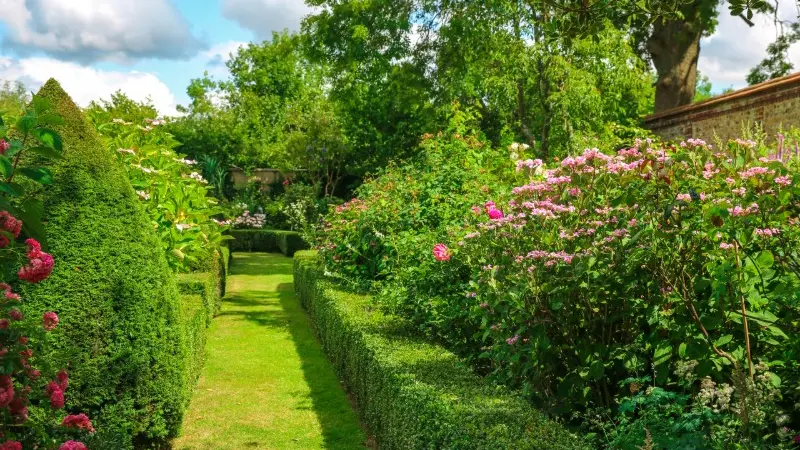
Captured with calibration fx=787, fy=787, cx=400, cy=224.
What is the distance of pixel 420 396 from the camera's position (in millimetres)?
4172

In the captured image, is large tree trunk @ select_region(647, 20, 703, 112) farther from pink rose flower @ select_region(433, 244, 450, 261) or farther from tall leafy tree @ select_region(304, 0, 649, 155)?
pink rose flower @ select_region(433, 244, 450, 261)

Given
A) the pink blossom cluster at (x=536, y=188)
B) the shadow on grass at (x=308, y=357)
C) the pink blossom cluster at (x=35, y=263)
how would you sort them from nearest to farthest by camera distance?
the pink blossom cluster at (x=35, y=263) < the pink blossom cluster at (x=536, y=188) < the shadow on grass at (x=308, y=357)

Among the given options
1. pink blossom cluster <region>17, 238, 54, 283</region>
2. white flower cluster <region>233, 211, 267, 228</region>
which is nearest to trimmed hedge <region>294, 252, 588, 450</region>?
pink blossom cluster <region>17, 238, 54, 283</region>

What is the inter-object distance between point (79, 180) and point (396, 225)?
424 centimetres

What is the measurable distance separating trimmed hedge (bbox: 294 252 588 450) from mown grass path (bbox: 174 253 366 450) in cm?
27

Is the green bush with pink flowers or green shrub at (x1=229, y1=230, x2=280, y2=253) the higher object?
green shrub at (x1=229, y1=230, x2=280, y2=253)

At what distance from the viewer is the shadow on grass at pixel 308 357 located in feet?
20.0

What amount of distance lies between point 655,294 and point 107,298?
10.4ft

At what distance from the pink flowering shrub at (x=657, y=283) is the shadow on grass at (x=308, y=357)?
6.45 ft

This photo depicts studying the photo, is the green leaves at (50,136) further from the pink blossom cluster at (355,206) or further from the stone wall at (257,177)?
the stone wall at (257,177)

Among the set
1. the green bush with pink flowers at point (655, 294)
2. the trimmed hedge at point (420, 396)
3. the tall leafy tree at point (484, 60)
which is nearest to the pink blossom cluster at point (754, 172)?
the green bush with pink flowers at point (655, 294)

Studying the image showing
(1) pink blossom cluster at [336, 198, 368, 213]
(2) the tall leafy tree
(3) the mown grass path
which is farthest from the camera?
(2) the tall leafy tree

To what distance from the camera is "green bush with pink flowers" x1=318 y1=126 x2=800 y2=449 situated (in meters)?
3.36

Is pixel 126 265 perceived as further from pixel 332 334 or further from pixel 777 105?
pixel 777 105
